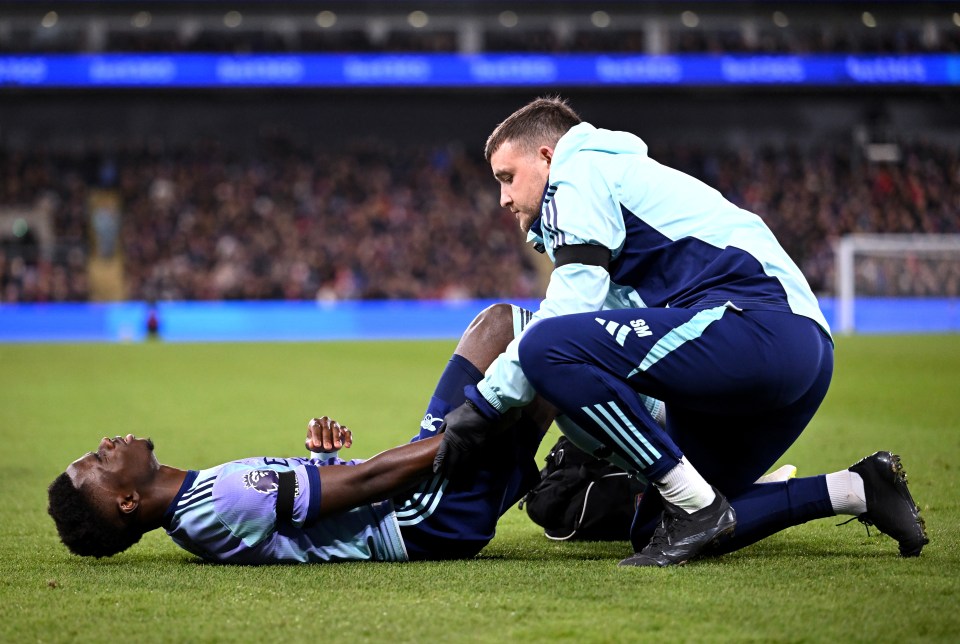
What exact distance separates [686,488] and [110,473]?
1.91 m

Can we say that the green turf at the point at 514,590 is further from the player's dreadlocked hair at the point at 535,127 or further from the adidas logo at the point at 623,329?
the player's dreadlocked hair at the point at 535,127

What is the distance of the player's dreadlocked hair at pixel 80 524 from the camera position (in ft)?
12.6

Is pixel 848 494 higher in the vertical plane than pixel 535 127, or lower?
lower

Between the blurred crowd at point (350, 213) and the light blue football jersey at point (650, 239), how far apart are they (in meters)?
22.9

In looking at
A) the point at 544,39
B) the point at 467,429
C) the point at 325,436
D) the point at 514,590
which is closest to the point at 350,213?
the point at 544,39

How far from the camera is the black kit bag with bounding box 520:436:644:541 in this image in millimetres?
4602

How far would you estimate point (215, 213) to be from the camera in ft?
100.0

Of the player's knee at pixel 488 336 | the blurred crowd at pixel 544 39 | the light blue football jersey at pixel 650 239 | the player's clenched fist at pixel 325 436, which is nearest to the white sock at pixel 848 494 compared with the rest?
the light blue football jersey at pixel 650 239

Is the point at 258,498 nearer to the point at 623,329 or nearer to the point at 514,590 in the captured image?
the point at 514,590

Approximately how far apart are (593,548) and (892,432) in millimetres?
4569

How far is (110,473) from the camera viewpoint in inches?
150

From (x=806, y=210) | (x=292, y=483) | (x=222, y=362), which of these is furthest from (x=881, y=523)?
(x=806, y=210)

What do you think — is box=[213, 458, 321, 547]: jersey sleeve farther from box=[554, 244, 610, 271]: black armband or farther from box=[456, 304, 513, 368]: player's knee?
box=[554, 244, 610, 271]: black armband

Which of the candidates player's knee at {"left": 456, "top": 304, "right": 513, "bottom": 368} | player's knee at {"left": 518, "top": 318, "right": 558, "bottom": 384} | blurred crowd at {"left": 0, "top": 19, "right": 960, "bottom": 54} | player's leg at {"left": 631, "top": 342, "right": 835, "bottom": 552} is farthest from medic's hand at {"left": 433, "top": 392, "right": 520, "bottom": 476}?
blurred crowd at {"left": 0, "top": 19, "right": 960, "bottom": 54}
